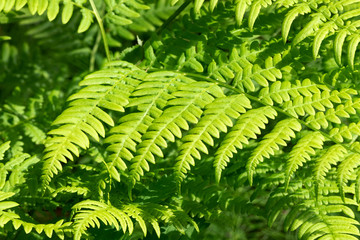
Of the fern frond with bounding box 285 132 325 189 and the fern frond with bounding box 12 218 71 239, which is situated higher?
the fern frond with bounding box 285 132 325 189

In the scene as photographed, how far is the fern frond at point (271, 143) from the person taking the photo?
1.80 metres

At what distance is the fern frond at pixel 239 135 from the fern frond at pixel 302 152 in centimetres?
15

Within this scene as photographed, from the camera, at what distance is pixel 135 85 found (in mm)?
2064

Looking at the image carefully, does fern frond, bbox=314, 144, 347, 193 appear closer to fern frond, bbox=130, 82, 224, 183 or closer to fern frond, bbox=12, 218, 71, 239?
fern frond, bbox=130, 82, 224, 183

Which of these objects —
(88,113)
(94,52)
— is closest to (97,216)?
(88,113)

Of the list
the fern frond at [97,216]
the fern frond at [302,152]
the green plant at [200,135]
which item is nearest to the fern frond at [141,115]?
the green plant at [200,135]

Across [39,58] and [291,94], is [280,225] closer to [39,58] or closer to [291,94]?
[291,94]

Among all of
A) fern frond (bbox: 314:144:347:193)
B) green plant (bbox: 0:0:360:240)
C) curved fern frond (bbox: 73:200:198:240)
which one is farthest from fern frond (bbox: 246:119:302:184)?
curved fern frond (bbox: 73:200:198:240)

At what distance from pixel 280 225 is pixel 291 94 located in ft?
4.98

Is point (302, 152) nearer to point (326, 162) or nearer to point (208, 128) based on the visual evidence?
point (326, 162)

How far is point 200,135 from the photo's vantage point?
1.84 metres

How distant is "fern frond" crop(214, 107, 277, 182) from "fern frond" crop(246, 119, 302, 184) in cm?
5

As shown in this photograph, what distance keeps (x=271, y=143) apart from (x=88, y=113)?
0.69m

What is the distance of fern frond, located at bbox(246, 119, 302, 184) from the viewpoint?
1802 millimetres
